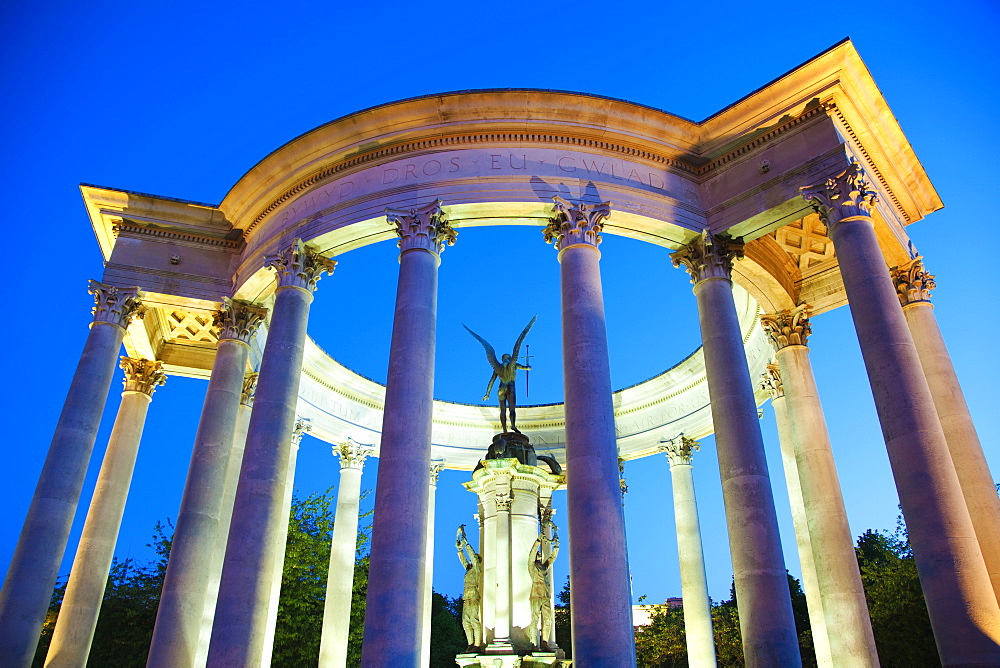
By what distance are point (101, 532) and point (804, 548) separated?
52.5 m

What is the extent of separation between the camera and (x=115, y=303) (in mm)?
50500

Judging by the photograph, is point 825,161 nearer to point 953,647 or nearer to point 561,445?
point 953,647

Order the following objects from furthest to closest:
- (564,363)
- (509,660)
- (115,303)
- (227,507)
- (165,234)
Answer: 1. (165,234)
2. (227,507)
3. (115,303)
4. (509,660)
5. (564,363)

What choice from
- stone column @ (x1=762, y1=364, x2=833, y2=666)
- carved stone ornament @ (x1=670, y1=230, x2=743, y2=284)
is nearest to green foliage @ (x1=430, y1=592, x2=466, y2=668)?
stone column @ (x1=762, y1=364, x2=833, y2=666)

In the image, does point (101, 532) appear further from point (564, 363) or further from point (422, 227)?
point (564, 363)

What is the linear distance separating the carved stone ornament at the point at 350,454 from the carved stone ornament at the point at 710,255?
138ft

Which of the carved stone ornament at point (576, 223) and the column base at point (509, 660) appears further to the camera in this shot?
the carved stone ornament at point (576, 223)

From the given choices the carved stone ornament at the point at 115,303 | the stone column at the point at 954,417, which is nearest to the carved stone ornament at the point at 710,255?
the stone column at the point at 954,417

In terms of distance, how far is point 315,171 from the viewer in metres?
48.9

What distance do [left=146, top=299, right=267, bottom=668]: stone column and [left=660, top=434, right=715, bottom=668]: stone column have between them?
3804 cm

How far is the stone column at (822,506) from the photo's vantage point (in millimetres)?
41781

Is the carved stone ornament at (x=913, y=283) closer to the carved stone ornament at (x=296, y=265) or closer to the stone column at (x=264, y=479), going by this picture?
the carved stone ornament at (x=296, y=265)

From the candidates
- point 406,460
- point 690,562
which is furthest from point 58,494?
point 690,562

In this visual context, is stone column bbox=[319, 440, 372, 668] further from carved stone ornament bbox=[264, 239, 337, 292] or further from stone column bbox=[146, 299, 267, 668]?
carved stone ornament bbox=[264, 239, 337, 292]
